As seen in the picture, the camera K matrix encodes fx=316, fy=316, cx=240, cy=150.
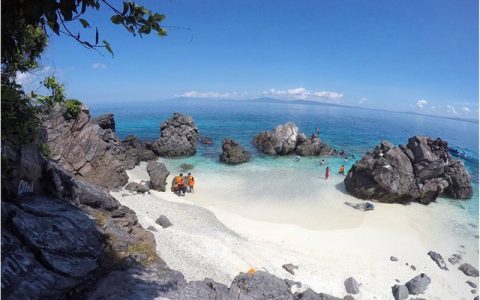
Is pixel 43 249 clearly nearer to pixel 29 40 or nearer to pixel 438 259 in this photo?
pixel 29 40

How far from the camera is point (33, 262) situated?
7.68 meters

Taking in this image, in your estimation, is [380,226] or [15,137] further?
[380,226]

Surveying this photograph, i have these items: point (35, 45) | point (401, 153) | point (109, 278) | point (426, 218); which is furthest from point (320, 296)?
point (401, 153)

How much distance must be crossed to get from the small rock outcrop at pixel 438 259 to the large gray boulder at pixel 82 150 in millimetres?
20775

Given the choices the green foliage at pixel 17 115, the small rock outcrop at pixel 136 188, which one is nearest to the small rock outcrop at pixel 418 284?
the green foliage at pixel 17 115

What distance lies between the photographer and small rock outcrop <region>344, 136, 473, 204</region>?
26797 mm

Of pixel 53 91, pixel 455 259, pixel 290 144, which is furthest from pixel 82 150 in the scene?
pixel 290 144

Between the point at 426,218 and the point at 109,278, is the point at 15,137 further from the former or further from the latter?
the point at 426,218

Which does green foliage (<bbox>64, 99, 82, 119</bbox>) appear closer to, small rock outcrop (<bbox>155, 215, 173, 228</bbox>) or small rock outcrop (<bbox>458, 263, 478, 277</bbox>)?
small rock outcrop (<bbox>155, 215, 173, 228</bbox>)

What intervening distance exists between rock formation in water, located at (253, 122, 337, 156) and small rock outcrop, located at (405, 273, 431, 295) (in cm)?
2934

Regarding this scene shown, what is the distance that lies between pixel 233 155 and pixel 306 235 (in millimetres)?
19343

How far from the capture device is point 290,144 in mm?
44250

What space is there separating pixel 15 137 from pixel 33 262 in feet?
11.9

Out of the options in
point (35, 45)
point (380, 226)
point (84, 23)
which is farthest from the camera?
point (380, 226)
